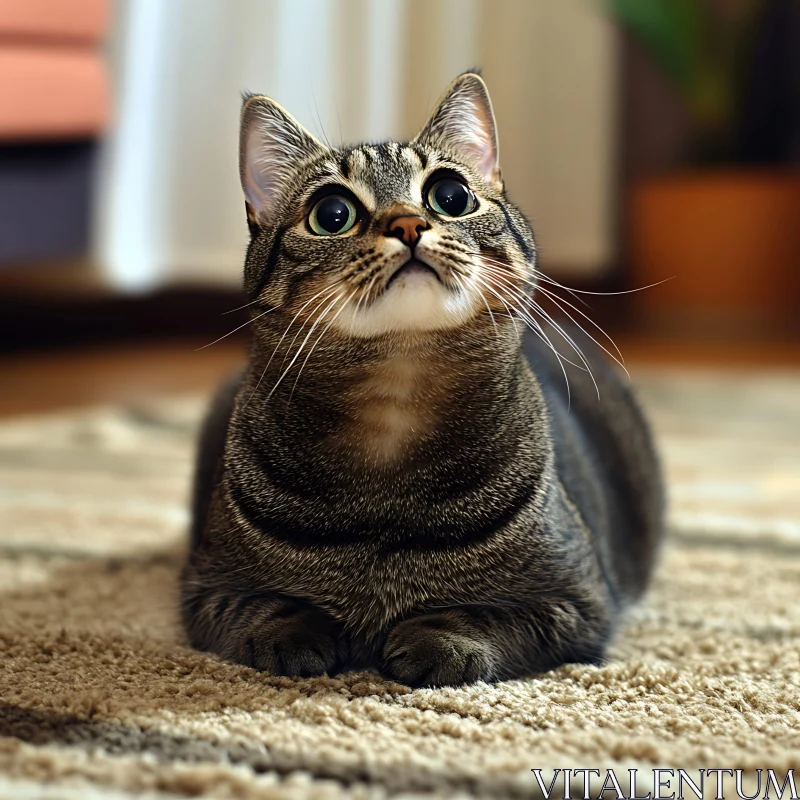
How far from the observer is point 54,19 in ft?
8.09

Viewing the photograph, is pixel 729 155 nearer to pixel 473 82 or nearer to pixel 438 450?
pixel 473 82

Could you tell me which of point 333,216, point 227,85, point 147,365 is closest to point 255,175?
point 333,216

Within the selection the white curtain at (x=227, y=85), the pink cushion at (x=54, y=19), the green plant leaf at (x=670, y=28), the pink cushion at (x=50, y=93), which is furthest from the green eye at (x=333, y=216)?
the green plant leaf at (x=670, y=28)

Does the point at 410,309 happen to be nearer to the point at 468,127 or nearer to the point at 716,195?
the point at 468,127

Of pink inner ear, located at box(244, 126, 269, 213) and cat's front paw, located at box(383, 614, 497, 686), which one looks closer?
cat's front paw, located at box(383, 614, 497, 686)

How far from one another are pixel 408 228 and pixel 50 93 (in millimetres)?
1781

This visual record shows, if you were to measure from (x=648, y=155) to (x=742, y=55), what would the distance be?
0.57m

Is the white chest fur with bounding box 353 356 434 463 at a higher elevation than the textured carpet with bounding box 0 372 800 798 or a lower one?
higher

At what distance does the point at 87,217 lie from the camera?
2717 millimetres

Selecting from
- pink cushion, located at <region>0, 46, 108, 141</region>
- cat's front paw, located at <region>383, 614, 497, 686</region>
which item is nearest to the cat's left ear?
cat's front paw, located at <region>383, 614, 497, 686</region>

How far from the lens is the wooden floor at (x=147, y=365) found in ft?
8.87

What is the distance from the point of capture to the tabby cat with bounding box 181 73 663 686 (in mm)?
968

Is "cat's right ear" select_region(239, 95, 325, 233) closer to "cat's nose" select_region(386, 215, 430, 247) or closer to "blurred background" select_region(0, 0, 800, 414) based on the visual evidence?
"cat's nose" select_region(386, 215, 430, 247)

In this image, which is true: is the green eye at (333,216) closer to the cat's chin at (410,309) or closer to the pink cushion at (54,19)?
the cat's chin at (410,309)
